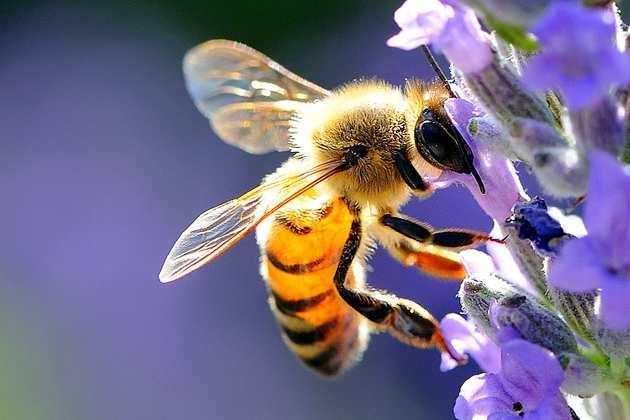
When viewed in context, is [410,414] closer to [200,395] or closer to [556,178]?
[200,395]

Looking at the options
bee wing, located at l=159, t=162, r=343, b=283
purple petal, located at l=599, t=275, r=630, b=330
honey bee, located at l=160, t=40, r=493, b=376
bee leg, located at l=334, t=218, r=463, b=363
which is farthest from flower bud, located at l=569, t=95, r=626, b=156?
bee leg, located at l=334, t=218, r=463, b=363

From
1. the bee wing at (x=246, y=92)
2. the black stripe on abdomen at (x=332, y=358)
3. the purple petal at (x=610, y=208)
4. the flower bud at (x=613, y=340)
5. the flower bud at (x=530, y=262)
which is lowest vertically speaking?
the flower bud at (x=613, y=340)

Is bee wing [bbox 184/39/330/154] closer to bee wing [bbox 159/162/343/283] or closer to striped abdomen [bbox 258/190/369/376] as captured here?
striped abdomen [bbox 258/190/369/376]

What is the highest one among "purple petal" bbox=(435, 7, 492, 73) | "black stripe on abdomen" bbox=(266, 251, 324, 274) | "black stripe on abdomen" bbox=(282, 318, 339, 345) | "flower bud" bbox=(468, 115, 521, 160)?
"purple petal" bbox=(435, 7, 492, 73)

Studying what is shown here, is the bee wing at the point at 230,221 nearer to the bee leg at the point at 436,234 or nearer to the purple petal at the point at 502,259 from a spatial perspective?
the bee leg at the point at 436,234

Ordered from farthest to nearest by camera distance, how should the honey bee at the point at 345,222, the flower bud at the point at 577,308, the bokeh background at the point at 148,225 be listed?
the bokeh background at the point at 148,225 < the honey bee at the point at 345,222 < the flower bud at the point at 577,308

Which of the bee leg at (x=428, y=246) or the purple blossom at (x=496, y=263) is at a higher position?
the bee leg at (x=428, y=246)

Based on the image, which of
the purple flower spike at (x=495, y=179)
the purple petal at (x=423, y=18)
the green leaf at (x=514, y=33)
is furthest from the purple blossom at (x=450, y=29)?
the purple flower spike at (x=495, y=179)
